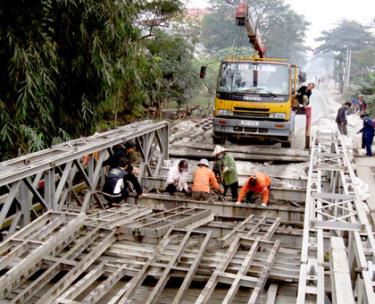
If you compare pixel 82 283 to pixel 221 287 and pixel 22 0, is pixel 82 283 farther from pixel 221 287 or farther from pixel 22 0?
pixel 22 0

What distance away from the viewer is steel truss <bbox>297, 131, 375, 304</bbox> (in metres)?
3.74

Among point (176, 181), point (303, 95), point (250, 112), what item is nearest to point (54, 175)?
point (176, 181)

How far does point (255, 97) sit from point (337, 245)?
870cm

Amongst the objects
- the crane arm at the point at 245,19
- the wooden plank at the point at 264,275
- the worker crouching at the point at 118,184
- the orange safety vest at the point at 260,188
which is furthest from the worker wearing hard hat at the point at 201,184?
the crane arm at the point at 245,19

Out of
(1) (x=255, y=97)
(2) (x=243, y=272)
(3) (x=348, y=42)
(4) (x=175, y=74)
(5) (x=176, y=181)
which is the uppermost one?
(3) (x=348, y=42)

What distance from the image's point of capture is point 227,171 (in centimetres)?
865

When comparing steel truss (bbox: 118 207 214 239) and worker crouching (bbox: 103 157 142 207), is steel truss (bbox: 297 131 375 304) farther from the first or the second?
worker crouching (bbox: 103 157 142 207)

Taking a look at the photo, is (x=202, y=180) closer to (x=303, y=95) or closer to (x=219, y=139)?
(x=219, y=139)

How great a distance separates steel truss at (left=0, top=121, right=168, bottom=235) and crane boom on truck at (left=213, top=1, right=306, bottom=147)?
4.04 metres

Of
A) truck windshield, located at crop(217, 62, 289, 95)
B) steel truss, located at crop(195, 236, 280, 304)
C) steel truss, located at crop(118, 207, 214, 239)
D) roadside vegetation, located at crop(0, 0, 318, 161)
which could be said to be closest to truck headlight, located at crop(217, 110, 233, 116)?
truck windshield, located at crop(217, 62, 289, 95)

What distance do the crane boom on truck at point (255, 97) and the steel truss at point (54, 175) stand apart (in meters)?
4.04

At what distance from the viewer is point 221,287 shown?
494cm

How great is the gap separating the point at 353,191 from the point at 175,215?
2.53 meters

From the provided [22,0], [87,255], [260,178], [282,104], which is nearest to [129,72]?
[22,0]
